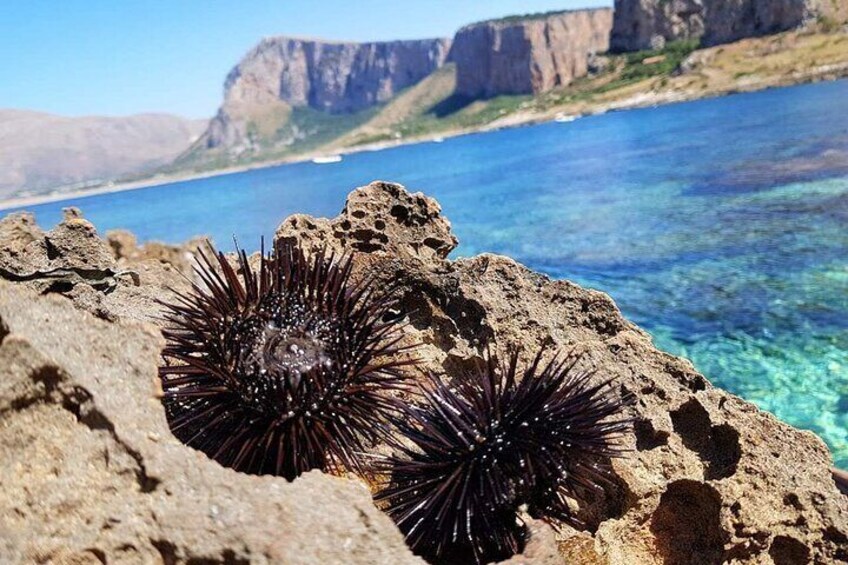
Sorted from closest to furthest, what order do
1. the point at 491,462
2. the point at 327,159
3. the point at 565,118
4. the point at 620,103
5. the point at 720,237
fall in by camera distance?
the point at 491,462 < the point at 720,237 < the point at 620,103 < the point at 565,118 < the point at 327,159

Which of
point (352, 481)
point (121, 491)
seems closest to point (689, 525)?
point (352, 481)

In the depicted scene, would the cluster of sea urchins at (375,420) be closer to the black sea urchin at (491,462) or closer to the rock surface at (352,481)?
the black sea urchin at (491,462)

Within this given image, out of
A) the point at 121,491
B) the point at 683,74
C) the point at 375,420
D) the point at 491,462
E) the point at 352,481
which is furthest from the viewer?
the point at 683,74

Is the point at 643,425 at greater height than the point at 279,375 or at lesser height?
lesser

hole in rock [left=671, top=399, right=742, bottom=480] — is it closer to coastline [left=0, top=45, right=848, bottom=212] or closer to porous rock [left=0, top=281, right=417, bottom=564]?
porous rock [left=0, top=281, right=417, bottom=564]

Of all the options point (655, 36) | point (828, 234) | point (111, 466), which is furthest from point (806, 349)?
point (655, 36)

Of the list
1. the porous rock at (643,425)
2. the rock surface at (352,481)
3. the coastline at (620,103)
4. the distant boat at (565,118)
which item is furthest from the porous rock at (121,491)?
the distant boat at (565,118)

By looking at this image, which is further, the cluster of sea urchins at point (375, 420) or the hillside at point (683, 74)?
the hillside at point (683, 74)

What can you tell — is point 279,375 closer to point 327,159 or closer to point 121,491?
point 121,491
